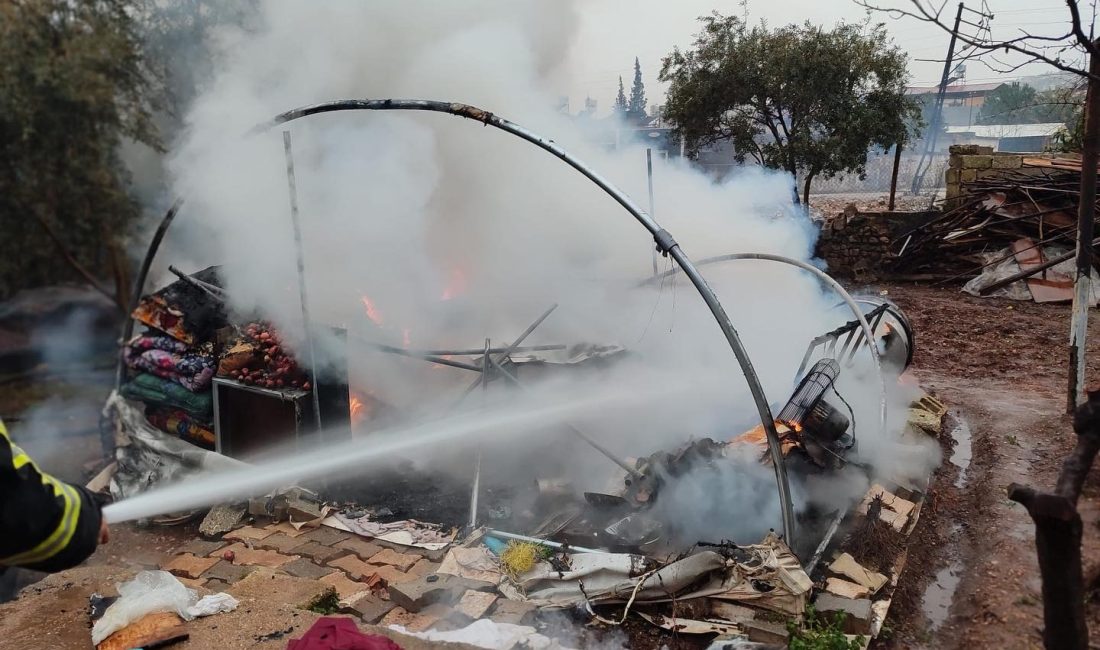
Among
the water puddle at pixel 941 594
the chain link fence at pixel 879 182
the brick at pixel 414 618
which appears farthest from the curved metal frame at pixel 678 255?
the chain link fence at pixel 879 182

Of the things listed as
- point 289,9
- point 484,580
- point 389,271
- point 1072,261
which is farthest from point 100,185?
point 1072,261

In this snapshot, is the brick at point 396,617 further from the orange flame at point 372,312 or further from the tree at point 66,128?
the tree at point 66,128

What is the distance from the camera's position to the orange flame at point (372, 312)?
8291 millimetres

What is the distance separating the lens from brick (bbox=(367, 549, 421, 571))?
550 centimetres

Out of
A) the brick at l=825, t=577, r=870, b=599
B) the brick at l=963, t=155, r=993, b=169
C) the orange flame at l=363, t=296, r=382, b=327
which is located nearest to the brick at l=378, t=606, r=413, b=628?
the brick at l=825, t=577, r=870, b=599

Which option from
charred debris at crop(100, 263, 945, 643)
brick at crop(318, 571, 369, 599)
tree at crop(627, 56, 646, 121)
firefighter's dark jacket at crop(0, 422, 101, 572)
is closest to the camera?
firefighter's dark jacket at crop(0, 422, 101, 572)

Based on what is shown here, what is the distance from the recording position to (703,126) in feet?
50.4

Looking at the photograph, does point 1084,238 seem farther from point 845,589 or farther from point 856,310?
point 845,589

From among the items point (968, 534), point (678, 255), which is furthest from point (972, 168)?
point (678, 255)

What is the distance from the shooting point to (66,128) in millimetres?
10477

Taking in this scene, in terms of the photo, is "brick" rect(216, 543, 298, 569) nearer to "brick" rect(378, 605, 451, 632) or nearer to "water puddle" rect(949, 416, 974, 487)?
"brick" rect(378, 605, 451, 632)

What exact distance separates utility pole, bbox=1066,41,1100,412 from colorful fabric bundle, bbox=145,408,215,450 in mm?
8971

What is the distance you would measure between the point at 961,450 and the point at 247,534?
23.6 feet

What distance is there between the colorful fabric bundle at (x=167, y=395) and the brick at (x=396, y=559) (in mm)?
2844
